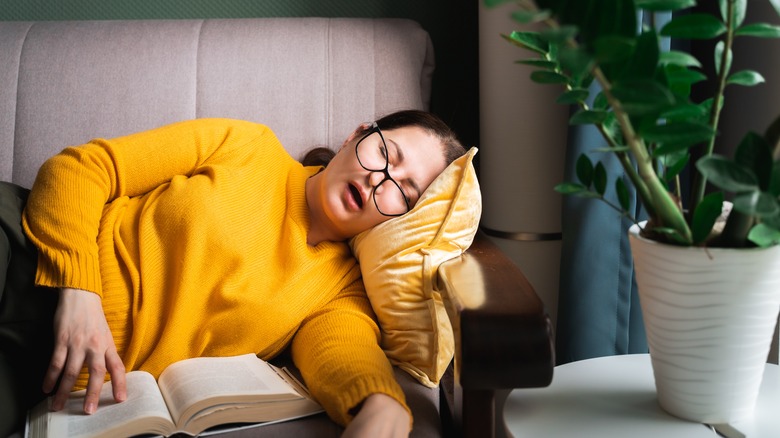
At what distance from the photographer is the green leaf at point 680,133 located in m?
0.75

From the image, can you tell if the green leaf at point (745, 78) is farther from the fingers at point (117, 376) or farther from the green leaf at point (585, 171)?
the fingers at point (117, 376)

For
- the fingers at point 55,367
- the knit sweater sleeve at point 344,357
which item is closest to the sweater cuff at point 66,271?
the fingers at point 55,367

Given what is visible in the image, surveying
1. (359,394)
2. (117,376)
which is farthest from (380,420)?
(117,376)

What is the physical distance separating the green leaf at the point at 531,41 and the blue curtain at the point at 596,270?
51 centimetres

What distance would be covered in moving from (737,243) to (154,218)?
942 millimetres

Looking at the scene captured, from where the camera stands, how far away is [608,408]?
952 mm

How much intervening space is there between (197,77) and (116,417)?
0.82m

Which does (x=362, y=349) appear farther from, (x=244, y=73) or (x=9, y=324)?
(x=244, y=73)

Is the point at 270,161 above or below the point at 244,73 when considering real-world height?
below

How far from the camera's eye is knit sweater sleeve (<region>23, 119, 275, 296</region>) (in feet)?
3.83

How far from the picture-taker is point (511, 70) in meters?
1.59

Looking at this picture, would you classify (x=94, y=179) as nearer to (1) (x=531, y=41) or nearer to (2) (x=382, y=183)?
(2) (x=382, y=183)

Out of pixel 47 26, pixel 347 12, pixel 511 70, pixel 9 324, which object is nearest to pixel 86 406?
pixel 9 324

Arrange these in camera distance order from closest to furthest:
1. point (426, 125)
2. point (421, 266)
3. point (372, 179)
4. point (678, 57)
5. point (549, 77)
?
point (678, 57), point (549, 77), point (421, 266), point (372, 179), point (426, 125)
